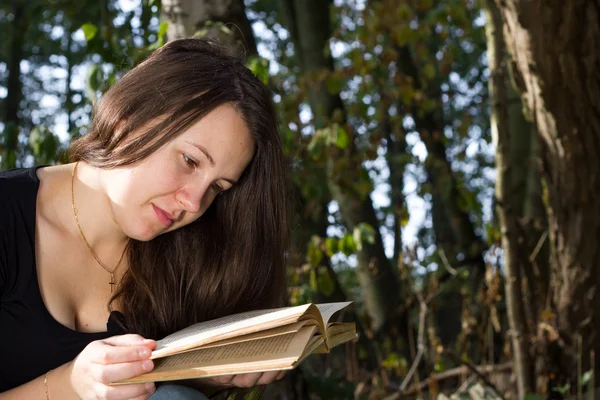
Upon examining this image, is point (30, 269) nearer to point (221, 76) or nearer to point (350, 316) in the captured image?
point (221, 76)

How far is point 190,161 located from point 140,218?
0.19m

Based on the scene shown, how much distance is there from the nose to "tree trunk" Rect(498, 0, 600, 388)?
1693 mm

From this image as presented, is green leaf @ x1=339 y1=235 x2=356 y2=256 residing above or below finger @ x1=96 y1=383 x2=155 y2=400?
above

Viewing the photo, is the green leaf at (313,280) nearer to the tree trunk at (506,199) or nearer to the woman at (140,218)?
the tree trunk at (506,199)

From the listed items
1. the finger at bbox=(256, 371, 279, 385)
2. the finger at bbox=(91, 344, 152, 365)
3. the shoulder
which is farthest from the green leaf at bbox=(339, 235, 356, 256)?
the finger at bbox=(91, 344, 152, 365)

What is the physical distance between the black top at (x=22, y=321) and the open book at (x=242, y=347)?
1.42 feet

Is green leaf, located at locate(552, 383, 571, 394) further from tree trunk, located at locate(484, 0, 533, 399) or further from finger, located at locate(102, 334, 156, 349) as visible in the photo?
finger, located at locate(102, 334, 156, 349)

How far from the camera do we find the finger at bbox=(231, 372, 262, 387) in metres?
1.94

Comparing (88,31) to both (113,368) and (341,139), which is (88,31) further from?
(113,368)

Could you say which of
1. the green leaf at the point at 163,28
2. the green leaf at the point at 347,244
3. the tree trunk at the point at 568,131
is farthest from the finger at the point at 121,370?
the green leaf at the point at 347,244

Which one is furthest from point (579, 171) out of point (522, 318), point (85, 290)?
point (85, 290)

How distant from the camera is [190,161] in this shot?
1.96m

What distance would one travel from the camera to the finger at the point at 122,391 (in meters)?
1.58

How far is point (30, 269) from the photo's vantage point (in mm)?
1947
